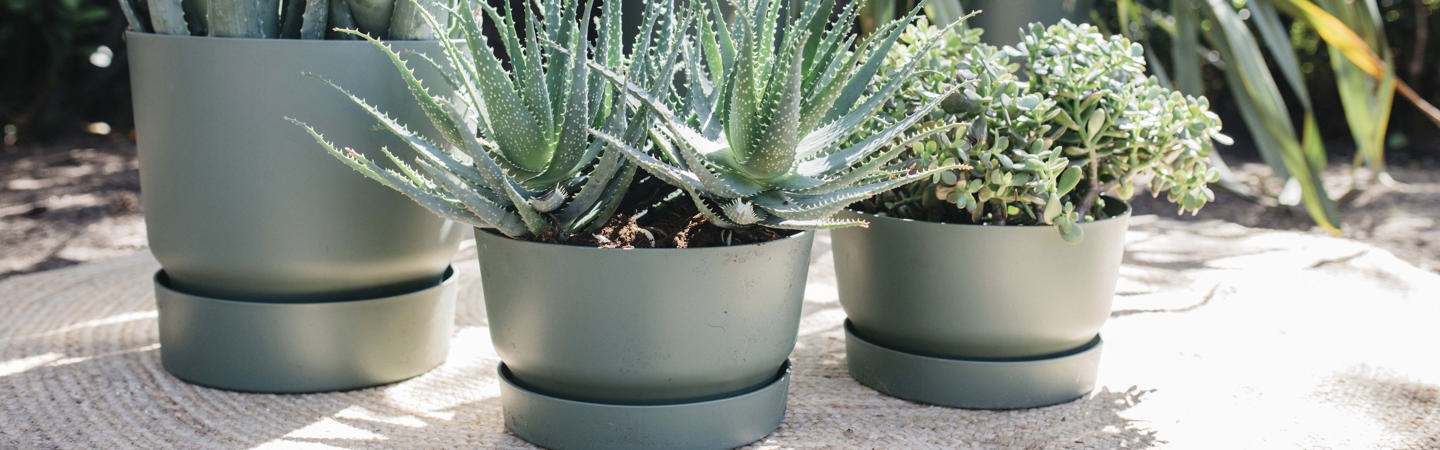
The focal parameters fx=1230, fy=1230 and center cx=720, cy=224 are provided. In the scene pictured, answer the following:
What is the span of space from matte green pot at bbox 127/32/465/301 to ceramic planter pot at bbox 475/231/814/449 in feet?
0.73

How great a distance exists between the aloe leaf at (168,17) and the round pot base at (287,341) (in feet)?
0.96

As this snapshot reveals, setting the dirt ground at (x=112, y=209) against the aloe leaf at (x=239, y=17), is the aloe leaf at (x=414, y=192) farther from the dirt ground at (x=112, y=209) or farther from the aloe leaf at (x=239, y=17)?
the dirt ground at (x=112, y=209)

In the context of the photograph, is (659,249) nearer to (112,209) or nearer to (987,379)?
(987,379)

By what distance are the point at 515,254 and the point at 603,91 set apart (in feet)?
0.58

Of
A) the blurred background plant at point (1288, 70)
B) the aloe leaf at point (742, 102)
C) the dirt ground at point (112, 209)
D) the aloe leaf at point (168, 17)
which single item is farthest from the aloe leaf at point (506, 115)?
the dirt ground at point (112, 209)

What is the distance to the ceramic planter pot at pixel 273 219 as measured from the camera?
4.22ft

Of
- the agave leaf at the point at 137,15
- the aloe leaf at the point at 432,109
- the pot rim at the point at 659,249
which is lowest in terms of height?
the pot rim at the point at 659,249

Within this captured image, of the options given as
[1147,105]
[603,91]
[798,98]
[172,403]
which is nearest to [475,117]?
[603,91]

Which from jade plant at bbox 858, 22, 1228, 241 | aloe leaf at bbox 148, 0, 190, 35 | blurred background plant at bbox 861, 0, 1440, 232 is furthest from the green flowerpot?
aloe leaf at bbox 148, 0, 190, 35

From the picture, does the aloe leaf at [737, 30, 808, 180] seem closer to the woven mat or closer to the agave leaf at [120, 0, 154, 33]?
the woven mat

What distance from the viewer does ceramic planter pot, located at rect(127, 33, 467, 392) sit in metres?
1.29

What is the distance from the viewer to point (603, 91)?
3.86ft

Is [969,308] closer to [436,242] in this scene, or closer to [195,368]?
[436,242]

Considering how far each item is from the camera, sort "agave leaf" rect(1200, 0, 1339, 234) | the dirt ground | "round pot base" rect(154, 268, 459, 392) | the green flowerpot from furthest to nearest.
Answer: the dirt ground → "agave leaf" rect(1200, 0, 1339, 234) → the green flowerpot → "round pot base" rect(154, 268, 459, 392)
